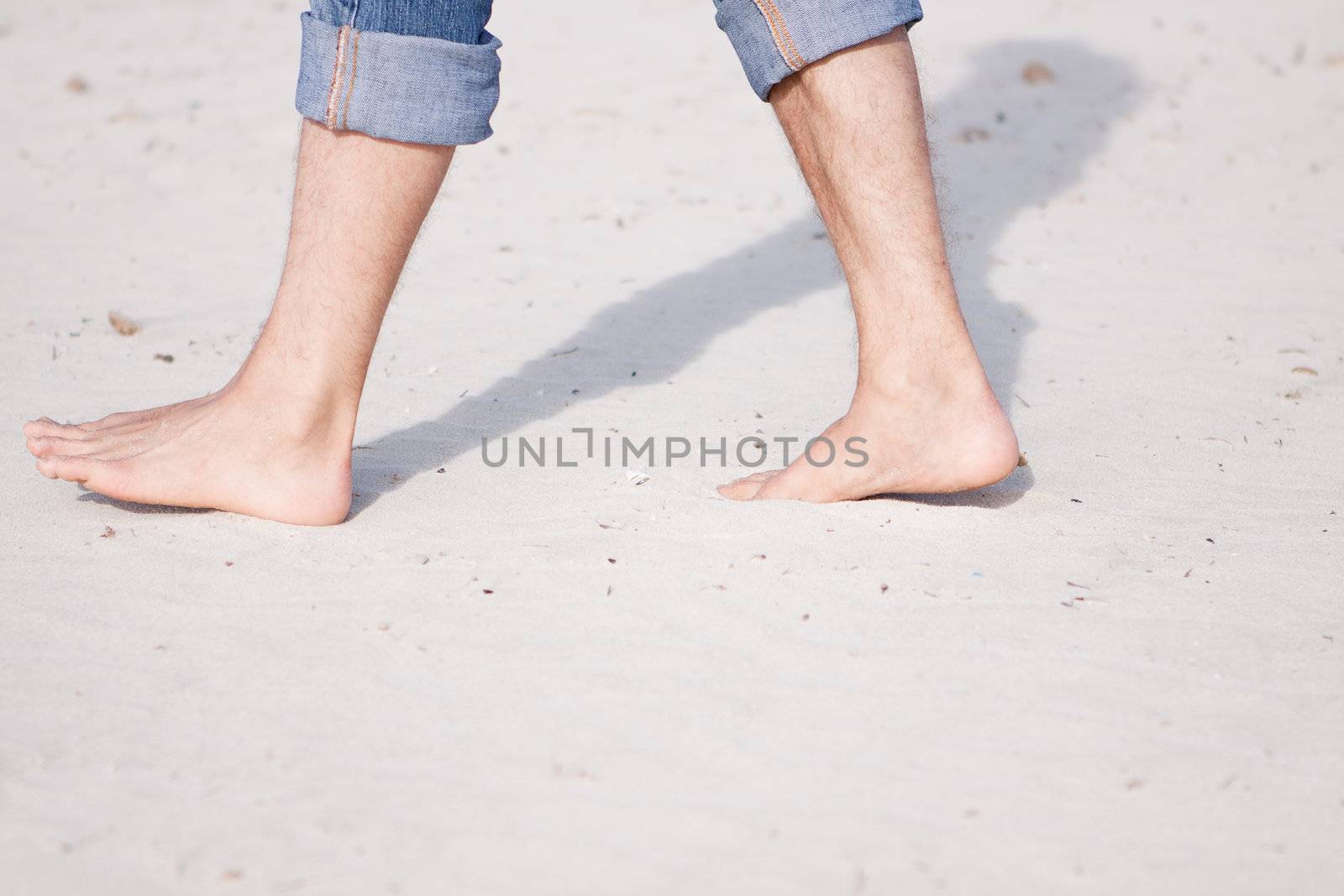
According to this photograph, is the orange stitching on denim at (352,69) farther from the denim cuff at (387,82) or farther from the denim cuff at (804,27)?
the denim cuff at (804,27)

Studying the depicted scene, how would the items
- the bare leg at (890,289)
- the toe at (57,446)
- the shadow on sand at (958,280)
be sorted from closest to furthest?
the bare leg at (890,289), the toe at (57,446), the shadow on sand at (958,280)

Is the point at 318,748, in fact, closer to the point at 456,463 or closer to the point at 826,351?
the point at 456,463

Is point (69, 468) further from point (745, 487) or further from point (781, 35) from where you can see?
point (781, 35)

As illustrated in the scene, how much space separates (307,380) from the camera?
1.83m

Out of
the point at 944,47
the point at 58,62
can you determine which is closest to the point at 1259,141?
the point at 944,47

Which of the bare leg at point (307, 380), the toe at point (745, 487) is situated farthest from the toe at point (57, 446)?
the toe at point (745, 487)

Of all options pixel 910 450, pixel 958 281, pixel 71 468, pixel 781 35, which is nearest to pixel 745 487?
pixel 910 450

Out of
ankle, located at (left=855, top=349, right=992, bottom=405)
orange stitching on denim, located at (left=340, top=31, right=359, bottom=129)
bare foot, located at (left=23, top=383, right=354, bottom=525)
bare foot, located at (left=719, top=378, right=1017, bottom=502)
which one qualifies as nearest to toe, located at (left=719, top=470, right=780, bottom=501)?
bare foot, located at (left=719, top=378, right=1017, bottom=502)

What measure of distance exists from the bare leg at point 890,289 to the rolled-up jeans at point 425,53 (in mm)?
43

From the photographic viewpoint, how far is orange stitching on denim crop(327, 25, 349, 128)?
1722mm

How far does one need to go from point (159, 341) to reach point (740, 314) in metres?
1.35

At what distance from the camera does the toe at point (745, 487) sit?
6.53 feet

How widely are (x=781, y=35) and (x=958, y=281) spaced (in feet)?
5.41

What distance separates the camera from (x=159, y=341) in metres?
2.86
